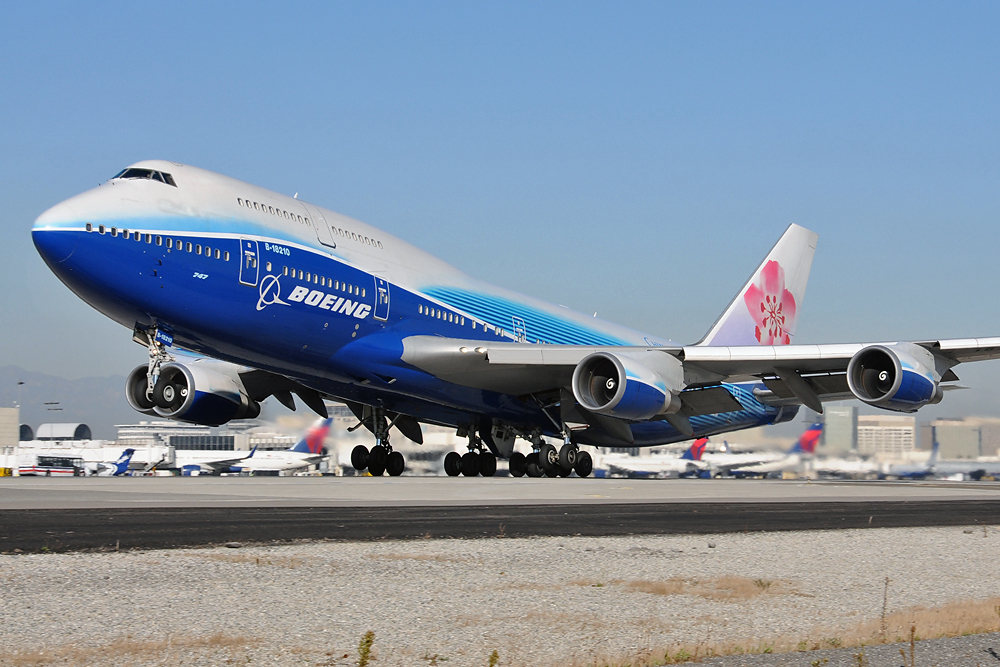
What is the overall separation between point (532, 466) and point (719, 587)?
2350 cm

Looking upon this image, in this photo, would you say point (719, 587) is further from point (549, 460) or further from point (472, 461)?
point (472, 461)

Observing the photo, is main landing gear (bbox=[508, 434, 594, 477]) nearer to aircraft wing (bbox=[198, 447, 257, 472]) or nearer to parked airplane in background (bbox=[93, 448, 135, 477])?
parked airplane in background (bbox=[93, 448, 135, 477])

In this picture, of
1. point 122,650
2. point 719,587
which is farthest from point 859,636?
point 122,650

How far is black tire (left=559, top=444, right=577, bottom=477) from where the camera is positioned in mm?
29000

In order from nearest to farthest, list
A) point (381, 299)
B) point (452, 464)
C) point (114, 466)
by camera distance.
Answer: point (381, 299) < point (452, 464) < point (114, 466)

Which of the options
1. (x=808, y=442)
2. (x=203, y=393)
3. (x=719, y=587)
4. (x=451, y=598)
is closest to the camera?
(x=451, y=598)

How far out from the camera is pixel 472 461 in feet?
103

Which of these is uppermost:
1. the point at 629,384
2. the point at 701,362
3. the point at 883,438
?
the point at 701,362

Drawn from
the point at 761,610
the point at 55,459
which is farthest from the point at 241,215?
the point at 55,459

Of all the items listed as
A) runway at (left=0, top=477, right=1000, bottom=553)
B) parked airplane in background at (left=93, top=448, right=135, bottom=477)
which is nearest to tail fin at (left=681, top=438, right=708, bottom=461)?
runway at (left=0, top=477, right=1000, bottom=553)

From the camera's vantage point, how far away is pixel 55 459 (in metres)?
54.3

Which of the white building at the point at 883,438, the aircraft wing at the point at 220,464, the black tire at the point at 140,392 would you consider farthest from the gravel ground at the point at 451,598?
the aircraft wing at the point at 220,464

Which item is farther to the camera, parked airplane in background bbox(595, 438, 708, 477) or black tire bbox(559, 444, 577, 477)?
parked airplane in background bbox(595, 438, 708, 477)

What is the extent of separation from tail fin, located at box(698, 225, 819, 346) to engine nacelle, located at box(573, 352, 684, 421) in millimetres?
11717
